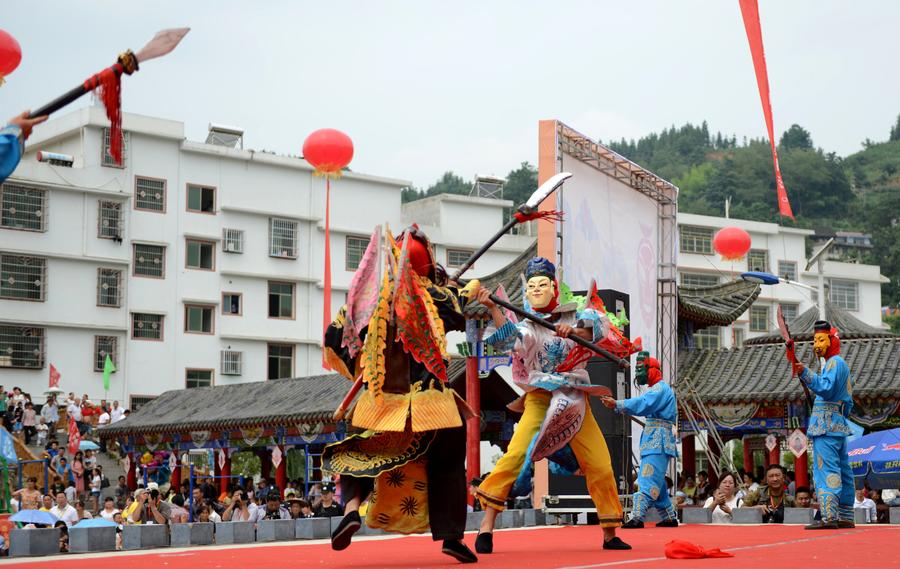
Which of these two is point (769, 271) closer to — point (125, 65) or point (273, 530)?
point (273, 530)

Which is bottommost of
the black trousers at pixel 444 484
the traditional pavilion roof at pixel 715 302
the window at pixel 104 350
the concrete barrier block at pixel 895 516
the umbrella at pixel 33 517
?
the umbrella at pixel 33 517

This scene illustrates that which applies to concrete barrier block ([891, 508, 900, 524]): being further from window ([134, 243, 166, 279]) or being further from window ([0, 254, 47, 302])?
window ([134, 243, 166, 279])

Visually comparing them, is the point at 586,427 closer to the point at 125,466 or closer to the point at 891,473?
the point at 891,473

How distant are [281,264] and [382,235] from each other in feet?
104

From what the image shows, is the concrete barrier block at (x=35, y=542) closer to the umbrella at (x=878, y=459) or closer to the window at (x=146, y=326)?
the umbrella at (x=878, y=459)

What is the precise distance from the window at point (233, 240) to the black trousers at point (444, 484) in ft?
102

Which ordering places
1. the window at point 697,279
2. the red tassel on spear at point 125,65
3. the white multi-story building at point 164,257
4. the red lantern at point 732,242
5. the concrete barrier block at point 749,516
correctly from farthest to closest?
the window at point 697,279
the white multi-story building at point 164,257
the red lantern at point 732,242
the concrete barrier block at point 749,516
the red tassel on spear at point 125,65

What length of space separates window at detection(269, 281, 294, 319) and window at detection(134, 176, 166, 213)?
14.4ft

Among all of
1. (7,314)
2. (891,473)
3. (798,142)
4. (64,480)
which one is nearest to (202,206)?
(7,314)

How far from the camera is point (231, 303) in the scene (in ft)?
121

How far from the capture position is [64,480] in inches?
867

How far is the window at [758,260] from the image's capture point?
170ft

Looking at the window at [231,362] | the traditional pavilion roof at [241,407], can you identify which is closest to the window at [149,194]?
the window at [231,362]

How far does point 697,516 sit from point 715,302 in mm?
10550
